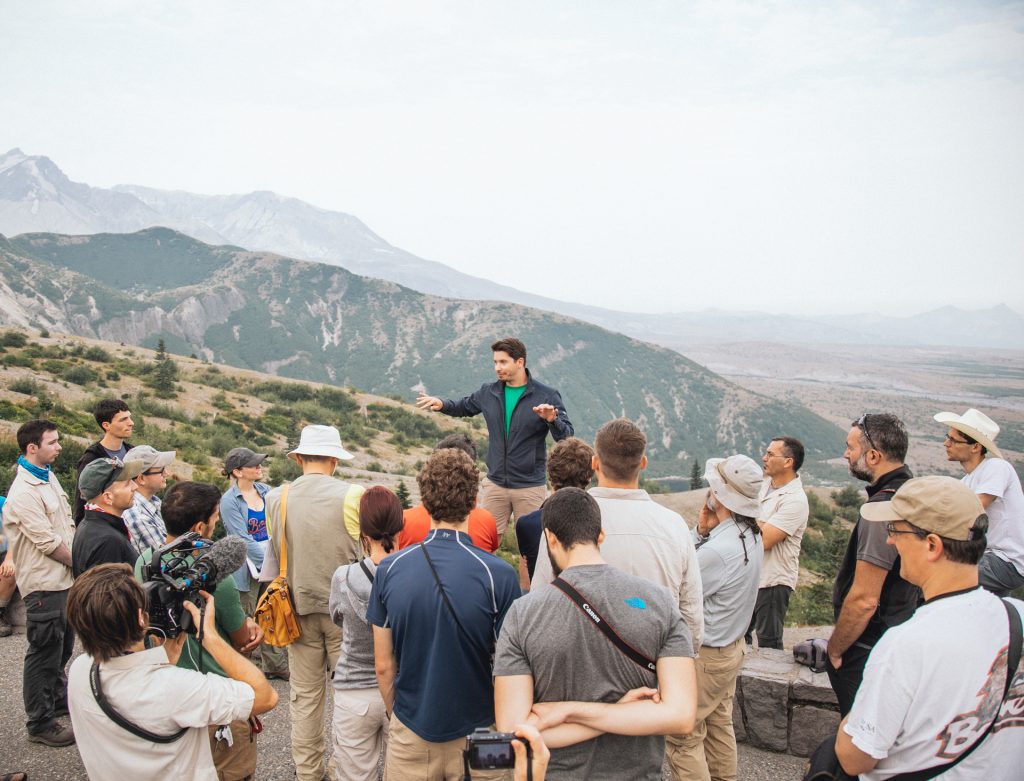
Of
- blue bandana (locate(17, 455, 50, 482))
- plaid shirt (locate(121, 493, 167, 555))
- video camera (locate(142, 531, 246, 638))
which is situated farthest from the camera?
blue bandana (locate(17, 455, 50, 482))

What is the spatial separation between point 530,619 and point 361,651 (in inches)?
56.3

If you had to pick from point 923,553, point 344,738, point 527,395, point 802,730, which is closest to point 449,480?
point 344,738

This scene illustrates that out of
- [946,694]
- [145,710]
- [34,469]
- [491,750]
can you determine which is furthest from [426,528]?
[34,469]

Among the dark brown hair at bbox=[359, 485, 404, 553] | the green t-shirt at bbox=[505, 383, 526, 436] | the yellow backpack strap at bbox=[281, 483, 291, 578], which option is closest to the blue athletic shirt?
the dark brown hair at bbox=[359, 485, 404, 553]

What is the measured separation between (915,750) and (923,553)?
661 mm

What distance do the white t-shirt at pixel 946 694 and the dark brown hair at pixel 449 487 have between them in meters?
1.68

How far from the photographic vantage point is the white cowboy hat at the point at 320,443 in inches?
155

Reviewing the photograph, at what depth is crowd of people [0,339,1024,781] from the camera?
83.4 inches

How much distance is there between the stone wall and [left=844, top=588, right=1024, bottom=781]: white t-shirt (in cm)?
226

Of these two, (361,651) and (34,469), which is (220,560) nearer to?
(361,651)

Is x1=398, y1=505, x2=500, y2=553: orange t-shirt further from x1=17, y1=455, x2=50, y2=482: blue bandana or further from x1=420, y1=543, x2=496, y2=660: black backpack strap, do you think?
x1=17, y1=455, x2=50, y2=482: blue bandana

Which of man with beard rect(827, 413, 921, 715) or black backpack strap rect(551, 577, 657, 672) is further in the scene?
man with beard rect(827, 413, 921, 715)

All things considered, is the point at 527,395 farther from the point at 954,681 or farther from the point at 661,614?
the point at 954,681

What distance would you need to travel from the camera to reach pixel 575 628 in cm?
218
